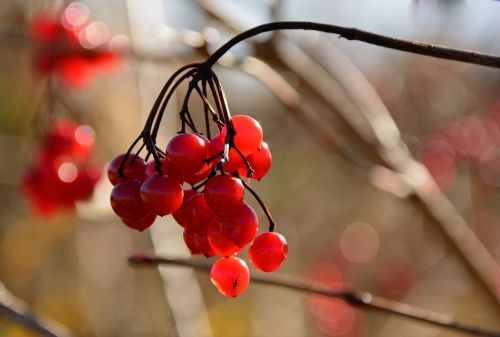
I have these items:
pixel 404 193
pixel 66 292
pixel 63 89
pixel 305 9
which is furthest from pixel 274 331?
pixel 404 193

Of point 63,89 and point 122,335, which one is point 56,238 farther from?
point 63,89

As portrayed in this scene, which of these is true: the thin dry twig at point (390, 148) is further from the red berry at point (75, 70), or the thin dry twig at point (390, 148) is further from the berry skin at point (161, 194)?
the berry skin at point (161, 194)

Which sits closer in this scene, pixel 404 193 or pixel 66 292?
pixel 404 193

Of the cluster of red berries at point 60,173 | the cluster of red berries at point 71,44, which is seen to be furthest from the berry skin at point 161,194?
the cluster of red berries at point 71,44

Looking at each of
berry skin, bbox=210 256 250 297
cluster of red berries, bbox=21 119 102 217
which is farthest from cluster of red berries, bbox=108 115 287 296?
cluster of red berries, bbox=21 119 102 217

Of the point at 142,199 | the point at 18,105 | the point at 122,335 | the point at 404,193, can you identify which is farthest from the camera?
the point at 18,105

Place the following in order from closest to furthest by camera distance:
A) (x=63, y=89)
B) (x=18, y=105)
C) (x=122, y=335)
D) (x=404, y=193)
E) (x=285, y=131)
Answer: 1. (x=404, y=193)
2. (x=63, y=89)
3. (x=122, y=335)
4. (x=18, y=105)
5. (x=285, y=131)

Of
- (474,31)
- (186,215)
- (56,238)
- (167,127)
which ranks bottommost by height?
(56,238)
